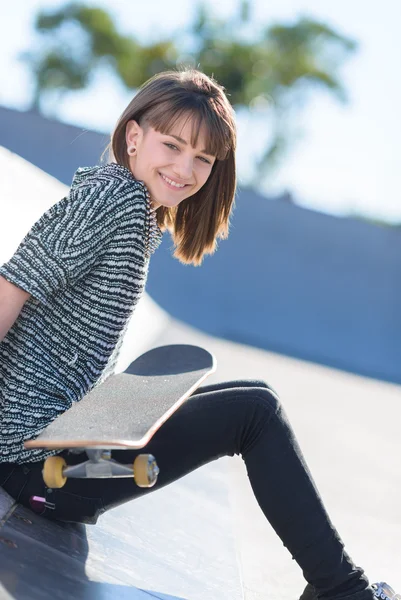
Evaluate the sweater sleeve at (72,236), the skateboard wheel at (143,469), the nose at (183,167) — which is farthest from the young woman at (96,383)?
the skateboard wheel at (143,469)

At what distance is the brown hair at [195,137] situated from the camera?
232 cm

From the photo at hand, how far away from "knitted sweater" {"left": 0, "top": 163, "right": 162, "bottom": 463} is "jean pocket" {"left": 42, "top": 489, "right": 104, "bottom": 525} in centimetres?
12

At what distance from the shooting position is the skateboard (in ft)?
5.51

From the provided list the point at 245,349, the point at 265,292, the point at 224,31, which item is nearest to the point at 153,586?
the point at 245,349

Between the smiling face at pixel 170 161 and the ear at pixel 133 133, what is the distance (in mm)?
14

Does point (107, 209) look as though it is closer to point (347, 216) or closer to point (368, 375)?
point (368, 375)

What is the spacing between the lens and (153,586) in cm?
223

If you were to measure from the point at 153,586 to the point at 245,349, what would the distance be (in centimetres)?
780

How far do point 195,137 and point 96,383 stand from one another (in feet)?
2.34

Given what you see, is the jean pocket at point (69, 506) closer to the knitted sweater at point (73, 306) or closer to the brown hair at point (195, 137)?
the knitted sweater at point (73, 306)

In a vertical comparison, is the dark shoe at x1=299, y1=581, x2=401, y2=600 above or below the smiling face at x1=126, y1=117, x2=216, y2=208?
below

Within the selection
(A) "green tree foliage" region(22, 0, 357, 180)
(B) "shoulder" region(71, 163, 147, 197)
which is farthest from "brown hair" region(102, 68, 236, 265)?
(A) "green tree foliage" region(22, 0, 357, 180)

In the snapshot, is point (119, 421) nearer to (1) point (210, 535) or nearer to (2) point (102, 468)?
(2) point (102, 468)

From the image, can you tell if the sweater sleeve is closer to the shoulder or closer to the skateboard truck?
the shoulder
